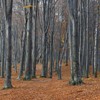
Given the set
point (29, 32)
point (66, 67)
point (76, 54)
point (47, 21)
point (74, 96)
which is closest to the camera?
point (74, 96)

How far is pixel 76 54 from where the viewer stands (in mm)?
14250

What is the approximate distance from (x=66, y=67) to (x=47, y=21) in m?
14.2

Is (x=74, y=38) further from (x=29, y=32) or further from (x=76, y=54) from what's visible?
(x=29, y=32)

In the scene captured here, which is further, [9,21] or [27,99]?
[9,21]

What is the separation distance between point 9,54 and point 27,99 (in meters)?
4.35

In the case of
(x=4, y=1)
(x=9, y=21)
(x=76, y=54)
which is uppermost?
(x=4, y=1)

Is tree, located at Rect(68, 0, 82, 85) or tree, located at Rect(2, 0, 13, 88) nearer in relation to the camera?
tree, located at Rect(68, 0, 82, 85)

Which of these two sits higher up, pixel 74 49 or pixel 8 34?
pixel 8 34

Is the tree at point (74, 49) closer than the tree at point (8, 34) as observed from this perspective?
Yes

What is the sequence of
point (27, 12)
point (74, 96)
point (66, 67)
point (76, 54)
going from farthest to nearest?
point (66, 67) < point (27, 12) < point (76, 54) < point (74, 96)

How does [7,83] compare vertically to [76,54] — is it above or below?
below

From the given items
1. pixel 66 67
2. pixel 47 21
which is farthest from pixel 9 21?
pixel 66 67

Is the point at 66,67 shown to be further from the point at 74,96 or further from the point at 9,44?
the point at 74,96

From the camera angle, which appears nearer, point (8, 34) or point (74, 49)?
point (74, 49)
